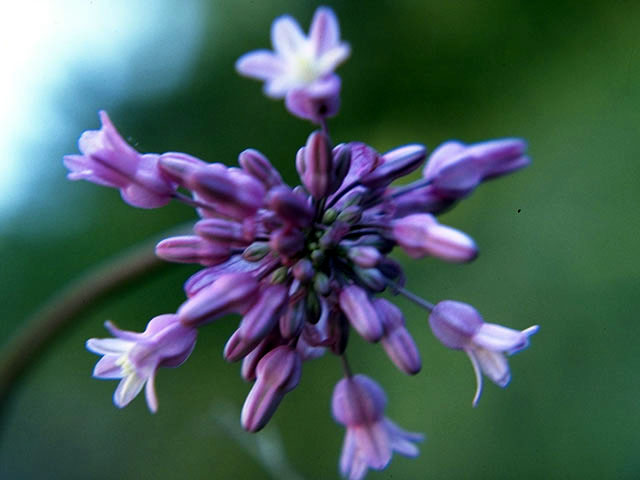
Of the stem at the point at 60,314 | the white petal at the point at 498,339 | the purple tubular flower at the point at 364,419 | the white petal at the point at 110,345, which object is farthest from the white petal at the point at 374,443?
the stem at the point at 60,314

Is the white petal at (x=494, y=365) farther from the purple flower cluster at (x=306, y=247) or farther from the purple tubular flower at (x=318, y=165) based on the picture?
the purple tubular flower at (x=318, y=165)

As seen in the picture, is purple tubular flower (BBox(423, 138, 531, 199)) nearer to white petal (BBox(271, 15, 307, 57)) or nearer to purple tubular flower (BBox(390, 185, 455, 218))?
purple tubular flower (BBox(390, 185, 455, 218))

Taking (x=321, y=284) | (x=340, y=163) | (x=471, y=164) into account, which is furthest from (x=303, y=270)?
(x=471, y=164)

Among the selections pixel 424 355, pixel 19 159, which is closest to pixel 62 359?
pixel 19 159

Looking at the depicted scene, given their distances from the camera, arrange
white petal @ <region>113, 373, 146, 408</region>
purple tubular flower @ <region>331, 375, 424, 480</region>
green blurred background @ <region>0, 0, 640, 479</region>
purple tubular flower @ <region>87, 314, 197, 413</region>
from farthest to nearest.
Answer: green blurred background @ <region>0, 0, 640, 479</region> < purple tubular flower @ <region>331, 375, 424, 480</region> < white petal @ <region>113, 373, 146, 408</region> < purple tubular flower @ <region>87, 314, 197, 413</region>

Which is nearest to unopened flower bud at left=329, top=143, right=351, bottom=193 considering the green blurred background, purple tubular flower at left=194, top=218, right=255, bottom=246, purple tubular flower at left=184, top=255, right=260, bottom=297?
purple tubular flower at left=194, top=218, right=255, bottom=246

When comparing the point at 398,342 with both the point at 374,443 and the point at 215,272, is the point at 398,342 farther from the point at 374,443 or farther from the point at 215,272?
the point at 215,272
